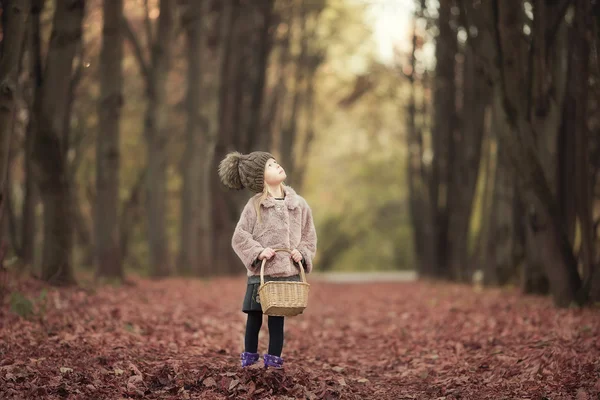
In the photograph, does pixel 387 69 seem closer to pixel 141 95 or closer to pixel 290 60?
pixel 290 60

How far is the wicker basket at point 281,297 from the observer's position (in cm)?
632

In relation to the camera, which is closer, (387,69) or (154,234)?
(154,234)

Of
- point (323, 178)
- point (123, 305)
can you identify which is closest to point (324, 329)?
point (123, 305)

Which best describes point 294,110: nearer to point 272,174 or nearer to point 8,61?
point 8,61

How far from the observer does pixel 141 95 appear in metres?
28.4

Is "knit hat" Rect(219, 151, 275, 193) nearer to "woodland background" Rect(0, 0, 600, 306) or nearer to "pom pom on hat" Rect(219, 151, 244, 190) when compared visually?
"pom pom on hat" Rect(219, 151, 244, 190)

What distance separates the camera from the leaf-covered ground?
6223mm

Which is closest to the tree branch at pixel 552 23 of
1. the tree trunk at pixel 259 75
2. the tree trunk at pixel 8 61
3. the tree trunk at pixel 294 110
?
the tree trunk at pixel 8 61

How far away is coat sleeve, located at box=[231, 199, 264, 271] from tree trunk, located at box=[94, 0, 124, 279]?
8.81 meters

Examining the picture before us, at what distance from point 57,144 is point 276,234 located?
6.34 m

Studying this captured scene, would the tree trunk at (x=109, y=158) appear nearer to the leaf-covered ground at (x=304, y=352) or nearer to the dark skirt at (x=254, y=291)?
the leaf-covered ground at (x=304, y=352)

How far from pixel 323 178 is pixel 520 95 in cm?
3615

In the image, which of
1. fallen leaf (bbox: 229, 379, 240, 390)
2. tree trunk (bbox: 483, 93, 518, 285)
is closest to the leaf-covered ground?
fallen leaf (bbox: 229, 379, 240, 390)

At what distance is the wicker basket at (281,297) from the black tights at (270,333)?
40cm
